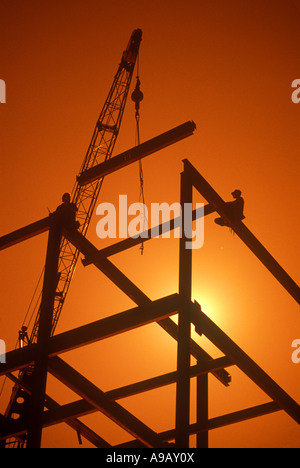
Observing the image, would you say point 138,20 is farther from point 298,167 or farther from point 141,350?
point 141,350

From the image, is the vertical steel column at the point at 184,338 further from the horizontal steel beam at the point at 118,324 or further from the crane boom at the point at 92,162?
the crane boom at the point at 92,162

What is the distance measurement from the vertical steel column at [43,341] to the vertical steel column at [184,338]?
107 inches

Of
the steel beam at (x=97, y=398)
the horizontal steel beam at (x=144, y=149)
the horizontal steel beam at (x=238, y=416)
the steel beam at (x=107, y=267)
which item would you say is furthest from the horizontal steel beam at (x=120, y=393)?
the horizontal steel beam at (x=144, y=149)

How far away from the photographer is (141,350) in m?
46.3

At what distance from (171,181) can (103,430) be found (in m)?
16.9

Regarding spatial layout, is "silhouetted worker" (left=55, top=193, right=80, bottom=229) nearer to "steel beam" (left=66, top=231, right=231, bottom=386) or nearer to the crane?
"steel beam" (left=66, top=231, right=231, bottom=386)

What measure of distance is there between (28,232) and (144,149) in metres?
7.07

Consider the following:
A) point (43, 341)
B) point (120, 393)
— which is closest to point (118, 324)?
point (43, 341)

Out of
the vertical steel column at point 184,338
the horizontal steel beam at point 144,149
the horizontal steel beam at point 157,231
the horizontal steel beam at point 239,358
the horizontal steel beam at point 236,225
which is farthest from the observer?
the horizontal steel beam at point 144,149

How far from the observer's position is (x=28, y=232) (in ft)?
53.8

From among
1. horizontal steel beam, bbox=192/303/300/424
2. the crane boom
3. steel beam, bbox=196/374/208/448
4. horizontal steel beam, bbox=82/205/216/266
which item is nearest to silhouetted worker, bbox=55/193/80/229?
horizontal steel beam, bbox=82/205/216/266

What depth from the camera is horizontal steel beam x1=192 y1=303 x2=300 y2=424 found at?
14.3 m

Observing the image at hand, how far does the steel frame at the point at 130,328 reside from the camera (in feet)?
44.4
